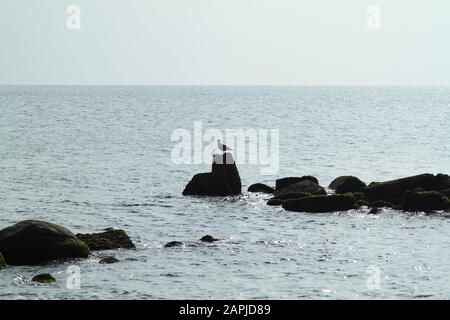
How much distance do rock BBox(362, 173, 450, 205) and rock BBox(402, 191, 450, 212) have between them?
169 centimetres

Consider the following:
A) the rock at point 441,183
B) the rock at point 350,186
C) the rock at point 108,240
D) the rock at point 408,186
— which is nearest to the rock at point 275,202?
the rock at point 350,186

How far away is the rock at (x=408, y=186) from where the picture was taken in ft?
141

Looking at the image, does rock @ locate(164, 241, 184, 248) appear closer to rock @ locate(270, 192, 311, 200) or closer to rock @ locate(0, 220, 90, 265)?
rock @ locate(0, 220, 90, 265)

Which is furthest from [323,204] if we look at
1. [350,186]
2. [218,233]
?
[218,233]

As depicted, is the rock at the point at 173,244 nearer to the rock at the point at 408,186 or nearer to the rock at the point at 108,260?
the rock at the point at 108,260

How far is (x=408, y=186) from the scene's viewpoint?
43219 mm

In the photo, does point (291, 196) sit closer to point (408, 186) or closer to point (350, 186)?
point (350, 186)

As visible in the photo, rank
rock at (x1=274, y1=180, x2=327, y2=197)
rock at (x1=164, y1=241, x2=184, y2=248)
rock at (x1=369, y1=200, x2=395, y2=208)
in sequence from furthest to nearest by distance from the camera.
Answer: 1. rock at (x1=274, y1=180, x2=327, y2=197)
2. rock at (x1=369, y1=200, x2=395, y2=208)
3. rock at (x1=164, y1=241, x2=184, y2=248)

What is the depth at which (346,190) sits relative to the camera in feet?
149

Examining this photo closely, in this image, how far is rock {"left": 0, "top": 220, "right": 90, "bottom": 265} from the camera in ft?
91.8

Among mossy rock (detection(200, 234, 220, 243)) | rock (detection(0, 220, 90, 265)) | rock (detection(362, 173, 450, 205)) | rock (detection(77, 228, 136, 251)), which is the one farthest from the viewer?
rock (detection(362, 173, 450, 205))

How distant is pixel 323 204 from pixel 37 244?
17.9 metres

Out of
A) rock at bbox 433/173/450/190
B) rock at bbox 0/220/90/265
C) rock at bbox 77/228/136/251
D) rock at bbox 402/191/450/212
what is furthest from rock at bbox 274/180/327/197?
rock at bbox 0/220/90/265

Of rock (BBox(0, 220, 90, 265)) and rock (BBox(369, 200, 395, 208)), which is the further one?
rock (BBox(369, 200, 395, 208))
